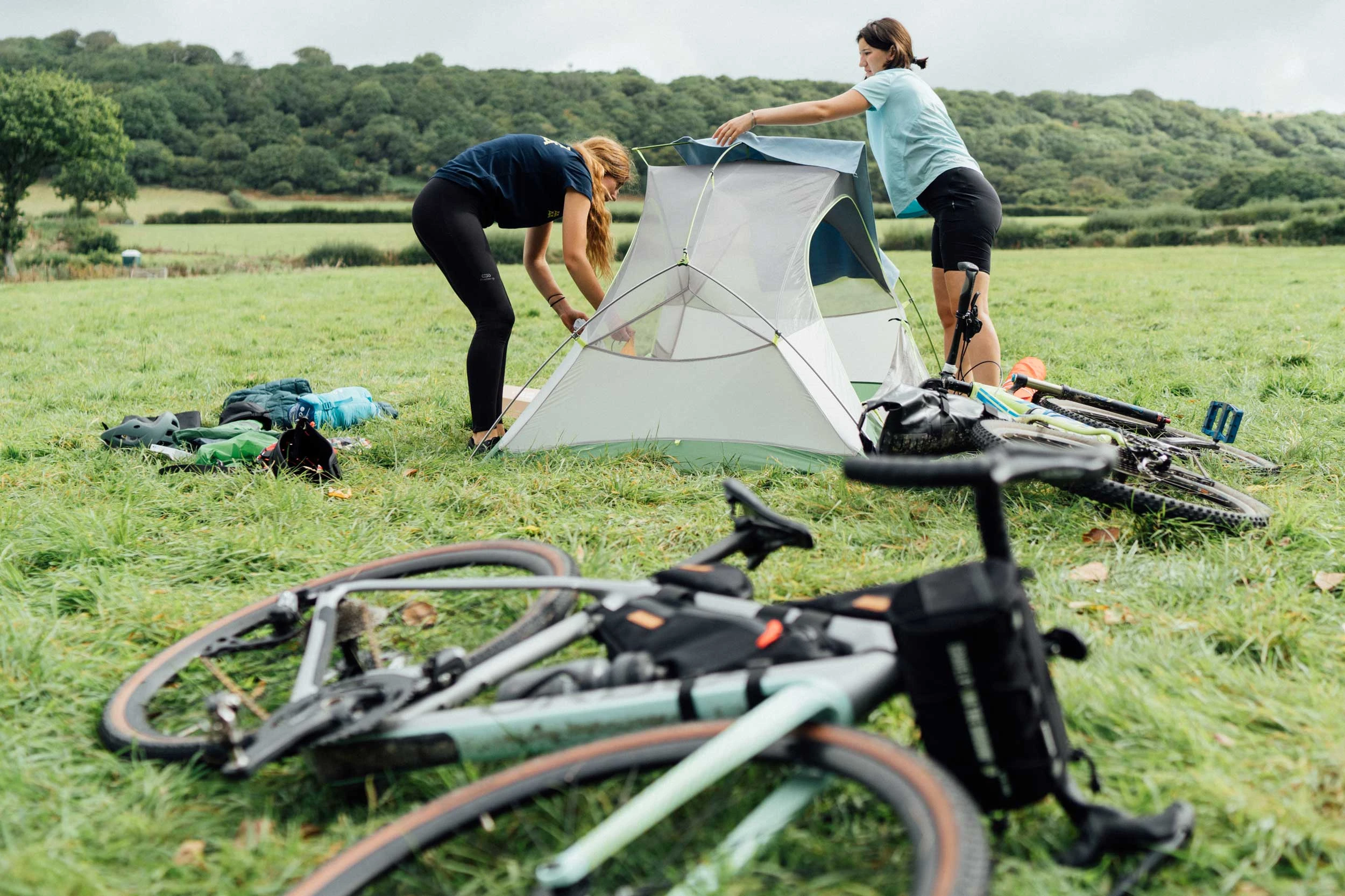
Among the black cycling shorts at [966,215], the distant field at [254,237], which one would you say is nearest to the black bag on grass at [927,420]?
the black cycling shorts at [966,215]

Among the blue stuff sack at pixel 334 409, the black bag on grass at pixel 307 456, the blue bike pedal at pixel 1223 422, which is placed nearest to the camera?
the blue bike pedal at pixel 1223 422

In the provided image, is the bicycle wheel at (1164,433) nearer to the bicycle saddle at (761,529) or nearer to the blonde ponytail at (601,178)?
the bicycle saddle at (761,529)

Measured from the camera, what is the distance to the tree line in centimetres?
4366

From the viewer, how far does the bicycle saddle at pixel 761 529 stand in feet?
6.53

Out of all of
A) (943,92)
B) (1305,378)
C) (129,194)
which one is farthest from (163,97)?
(1305,378)

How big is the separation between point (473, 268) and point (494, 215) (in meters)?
0.32

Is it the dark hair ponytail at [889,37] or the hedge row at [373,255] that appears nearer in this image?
the dark hair ponytail at [889,37]

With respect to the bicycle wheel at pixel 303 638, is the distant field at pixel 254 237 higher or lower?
higher

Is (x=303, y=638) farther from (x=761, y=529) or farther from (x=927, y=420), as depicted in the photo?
(x=927, y=420)

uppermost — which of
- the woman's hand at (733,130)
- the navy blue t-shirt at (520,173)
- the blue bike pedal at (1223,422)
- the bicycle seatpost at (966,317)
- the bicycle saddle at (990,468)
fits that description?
the woman's hand at (733,130)

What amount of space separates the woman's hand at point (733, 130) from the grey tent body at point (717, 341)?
0.30ft

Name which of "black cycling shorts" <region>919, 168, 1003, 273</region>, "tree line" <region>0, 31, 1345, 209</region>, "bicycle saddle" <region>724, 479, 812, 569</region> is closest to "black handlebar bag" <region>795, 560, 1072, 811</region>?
"bicycle saddle" <region>724, 479, 812, 569</region>

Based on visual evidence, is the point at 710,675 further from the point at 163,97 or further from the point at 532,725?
the point at 163,97

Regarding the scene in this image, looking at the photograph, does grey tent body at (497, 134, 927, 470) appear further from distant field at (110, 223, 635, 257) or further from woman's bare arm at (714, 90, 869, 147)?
Result: distant field at (110, 223, 635, 257)
